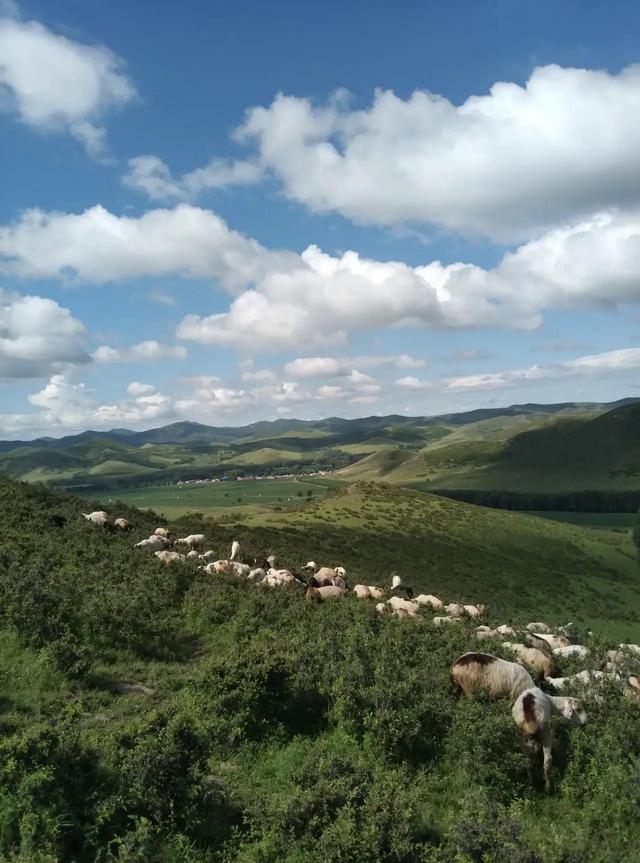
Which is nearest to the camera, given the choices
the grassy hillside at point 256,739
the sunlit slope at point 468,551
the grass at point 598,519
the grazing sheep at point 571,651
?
the grassy hillside at point 256,739

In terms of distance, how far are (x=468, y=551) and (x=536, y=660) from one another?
57.6 m

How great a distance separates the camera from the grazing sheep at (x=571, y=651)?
58.9 ft

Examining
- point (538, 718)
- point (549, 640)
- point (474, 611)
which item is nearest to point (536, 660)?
point (538, 718)

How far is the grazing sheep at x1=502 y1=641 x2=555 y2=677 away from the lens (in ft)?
52.4

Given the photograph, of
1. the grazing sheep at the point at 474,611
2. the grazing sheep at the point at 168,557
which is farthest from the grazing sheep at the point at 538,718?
the grazing sheep at the point at 168,557

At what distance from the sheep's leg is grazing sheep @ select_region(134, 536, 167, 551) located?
21.2 meters

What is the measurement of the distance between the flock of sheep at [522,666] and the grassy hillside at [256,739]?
44 cm

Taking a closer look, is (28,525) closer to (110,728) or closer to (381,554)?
(110,728)

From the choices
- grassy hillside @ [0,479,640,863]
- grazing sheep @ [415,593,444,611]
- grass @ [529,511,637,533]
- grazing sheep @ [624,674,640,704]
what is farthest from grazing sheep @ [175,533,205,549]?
grass @ [529,511,637,533]

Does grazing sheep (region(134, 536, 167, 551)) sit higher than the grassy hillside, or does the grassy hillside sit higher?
grazing sheep (region(134, 536, 167, 551))

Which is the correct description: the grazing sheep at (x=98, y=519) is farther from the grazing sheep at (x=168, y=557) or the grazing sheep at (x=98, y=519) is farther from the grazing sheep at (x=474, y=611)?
the grazing sheep at (x=474, y=611)

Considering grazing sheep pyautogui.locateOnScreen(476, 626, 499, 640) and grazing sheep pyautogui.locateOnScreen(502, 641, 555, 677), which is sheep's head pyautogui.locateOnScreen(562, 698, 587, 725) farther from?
grazing sheep pyautogui.locateOnScreen(476, 626, 499, 640)

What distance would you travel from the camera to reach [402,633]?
17.7 meters

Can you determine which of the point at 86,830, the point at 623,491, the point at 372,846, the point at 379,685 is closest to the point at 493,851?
the point at 372,846
